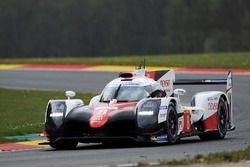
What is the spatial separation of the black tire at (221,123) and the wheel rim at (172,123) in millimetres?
1839

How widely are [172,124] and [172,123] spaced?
0.04 metres

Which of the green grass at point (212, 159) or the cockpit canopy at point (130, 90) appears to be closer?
the green grass at point (212, 159)

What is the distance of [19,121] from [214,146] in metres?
8.12

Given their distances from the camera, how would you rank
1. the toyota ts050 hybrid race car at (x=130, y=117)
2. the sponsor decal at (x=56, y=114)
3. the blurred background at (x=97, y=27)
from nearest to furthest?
the toyota ts050 hybrid race car at (x=130, y=117)
the sponsor decal at (x=56, y=114)
the blurred background at (x=97, y=27)

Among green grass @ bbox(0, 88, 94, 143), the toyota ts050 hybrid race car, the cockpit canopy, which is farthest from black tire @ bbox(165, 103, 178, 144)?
green grass @ bbox(0, 88, 94, 143)

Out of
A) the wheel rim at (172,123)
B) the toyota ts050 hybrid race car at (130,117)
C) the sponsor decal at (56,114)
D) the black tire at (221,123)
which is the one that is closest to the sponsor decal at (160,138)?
the toyota ts050 hybrid race car at (130,117)

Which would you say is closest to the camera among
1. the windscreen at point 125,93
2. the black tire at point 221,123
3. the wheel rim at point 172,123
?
the wheel rim at point 172,123

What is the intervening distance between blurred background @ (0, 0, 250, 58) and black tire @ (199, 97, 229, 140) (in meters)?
71.0

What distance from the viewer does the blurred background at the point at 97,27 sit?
93188 mm

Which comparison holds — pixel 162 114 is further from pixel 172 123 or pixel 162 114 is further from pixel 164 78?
pixel 164 78

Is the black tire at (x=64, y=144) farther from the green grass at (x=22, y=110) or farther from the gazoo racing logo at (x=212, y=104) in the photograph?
the gazoo racing logo at (x=212, y=104)

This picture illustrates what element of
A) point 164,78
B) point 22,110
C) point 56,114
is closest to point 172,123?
point 56,114

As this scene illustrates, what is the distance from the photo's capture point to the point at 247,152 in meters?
14.0

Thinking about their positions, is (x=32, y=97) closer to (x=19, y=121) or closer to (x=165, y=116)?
(x=19, y=121)
